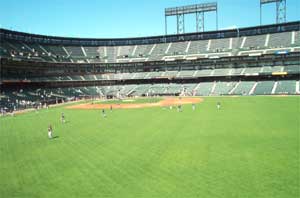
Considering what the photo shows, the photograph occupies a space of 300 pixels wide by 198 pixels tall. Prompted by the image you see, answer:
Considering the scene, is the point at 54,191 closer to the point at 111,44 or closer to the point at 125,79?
the point at 125,79

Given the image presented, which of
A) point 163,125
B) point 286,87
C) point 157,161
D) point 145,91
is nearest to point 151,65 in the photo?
point 145,91

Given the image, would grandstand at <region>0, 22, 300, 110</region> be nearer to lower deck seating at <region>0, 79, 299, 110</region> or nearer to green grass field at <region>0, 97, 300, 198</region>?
lower deck seating at <region>0, 79, 299, 110</region>

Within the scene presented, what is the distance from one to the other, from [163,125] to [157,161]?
1388 cm

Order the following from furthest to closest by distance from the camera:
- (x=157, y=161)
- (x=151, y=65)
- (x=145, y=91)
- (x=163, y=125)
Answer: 1. (x=151, y=65)
2. (x=145, y=91)
3. (x=163, y=125)
4. (x=157, y=161)

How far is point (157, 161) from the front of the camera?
1930 centimetres

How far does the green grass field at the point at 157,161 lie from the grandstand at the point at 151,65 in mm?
38207

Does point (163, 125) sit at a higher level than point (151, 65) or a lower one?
lower

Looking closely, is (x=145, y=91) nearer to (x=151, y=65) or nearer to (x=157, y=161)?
(x=151, y=65)

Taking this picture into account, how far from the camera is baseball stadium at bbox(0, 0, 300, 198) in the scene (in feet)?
51.2

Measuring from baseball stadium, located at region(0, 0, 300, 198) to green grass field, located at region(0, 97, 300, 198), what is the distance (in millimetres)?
74

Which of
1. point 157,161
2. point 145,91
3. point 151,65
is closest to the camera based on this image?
point 157,161

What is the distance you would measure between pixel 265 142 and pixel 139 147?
31.7 feet

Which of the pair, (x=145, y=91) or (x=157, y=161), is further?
(x=145, y=91)

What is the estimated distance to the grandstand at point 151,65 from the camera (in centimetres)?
7156
